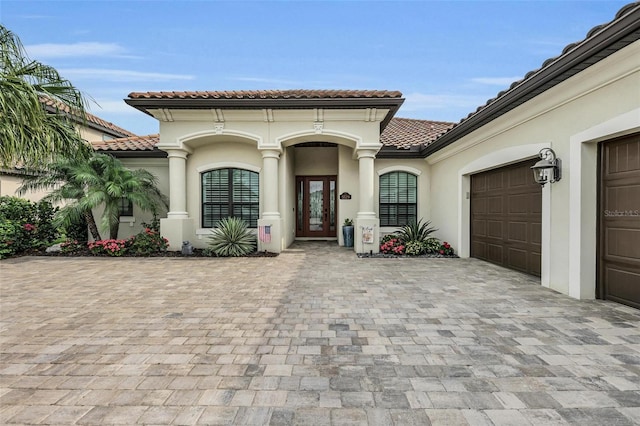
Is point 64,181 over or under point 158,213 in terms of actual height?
over

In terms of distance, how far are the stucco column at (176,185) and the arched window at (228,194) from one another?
2.49ft

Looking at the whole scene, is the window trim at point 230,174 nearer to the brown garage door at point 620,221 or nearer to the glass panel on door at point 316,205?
the glass panel on door at point 316,205

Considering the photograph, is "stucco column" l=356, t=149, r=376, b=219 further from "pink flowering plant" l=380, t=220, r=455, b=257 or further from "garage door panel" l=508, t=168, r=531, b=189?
"garage door panel" l=508, t=168, r=531, b=189

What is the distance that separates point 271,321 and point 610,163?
5.25 m

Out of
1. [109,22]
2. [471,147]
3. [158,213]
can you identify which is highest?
[109,22]

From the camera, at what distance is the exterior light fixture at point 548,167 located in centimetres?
527

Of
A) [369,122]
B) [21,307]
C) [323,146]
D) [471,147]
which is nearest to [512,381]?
[21,307]

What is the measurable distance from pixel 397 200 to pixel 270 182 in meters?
4.40

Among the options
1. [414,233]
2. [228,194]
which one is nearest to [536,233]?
[414,233]

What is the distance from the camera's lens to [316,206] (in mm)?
13172

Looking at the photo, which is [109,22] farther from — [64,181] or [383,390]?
[383,390]

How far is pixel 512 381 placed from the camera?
8.44 feet

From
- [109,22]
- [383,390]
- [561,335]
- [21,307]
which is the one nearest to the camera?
[383,390]

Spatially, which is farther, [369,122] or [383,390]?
[369,122]
